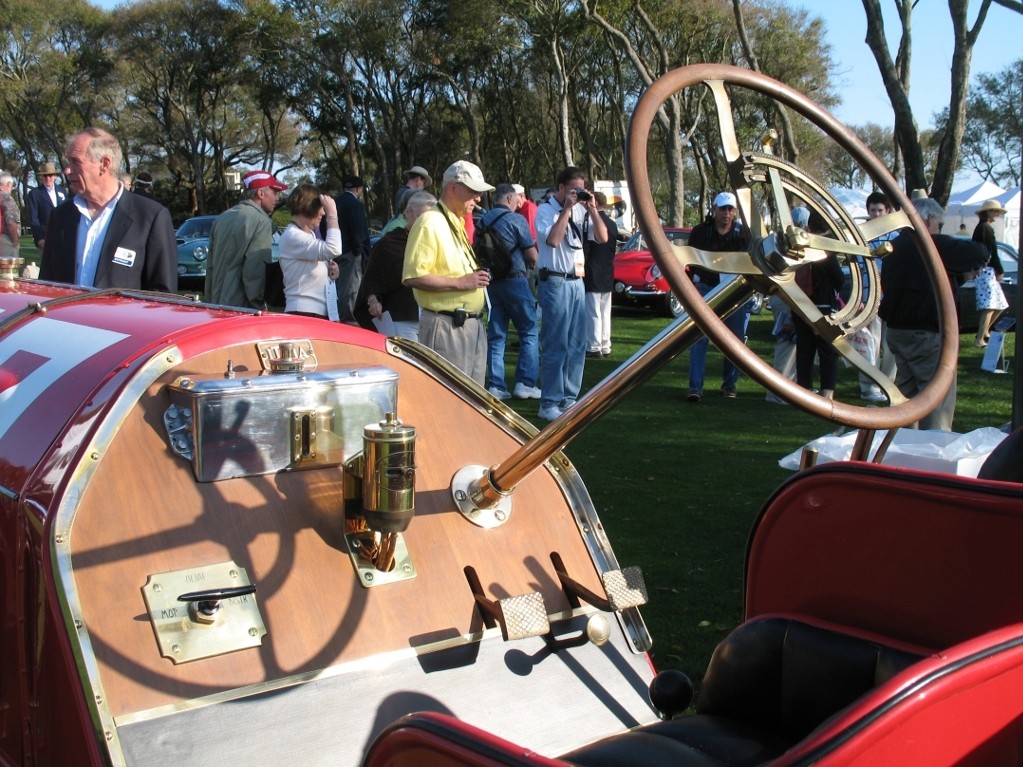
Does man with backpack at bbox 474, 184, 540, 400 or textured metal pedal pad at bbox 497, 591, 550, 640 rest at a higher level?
man with backpack at bbox 474, 184, 540, 400

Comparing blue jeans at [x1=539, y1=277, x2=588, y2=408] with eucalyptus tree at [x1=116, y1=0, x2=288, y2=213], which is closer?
blue jeans at [x1=539, y1=277, x2=588, y2=408]

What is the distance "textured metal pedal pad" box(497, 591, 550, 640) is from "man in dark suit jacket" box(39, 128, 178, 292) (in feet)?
9.29

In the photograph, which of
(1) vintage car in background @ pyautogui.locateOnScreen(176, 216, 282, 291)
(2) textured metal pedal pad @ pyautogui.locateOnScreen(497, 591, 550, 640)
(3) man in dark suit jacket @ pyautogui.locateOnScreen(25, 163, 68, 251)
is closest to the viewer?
(2) textured metal pedal pad @ pyautogui.locateOnScreen(497, 591, 550, 640)

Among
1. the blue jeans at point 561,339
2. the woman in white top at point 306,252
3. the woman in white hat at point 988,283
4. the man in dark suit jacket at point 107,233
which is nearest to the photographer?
the man in dark suit jacket at point 107,233

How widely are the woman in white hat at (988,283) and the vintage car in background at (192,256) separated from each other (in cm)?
1398

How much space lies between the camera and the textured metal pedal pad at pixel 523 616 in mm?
2492

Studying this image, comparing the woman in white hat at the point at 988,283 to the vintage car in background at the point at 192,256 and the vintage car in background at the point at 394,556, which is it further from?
the vintage car in background at the point at 192,256

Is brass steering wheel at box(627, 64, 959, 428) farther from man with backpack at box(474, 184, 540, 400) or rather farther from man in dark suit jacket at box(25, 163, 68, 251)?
man in dark suit jacket at box(25, 163, 68, 251)

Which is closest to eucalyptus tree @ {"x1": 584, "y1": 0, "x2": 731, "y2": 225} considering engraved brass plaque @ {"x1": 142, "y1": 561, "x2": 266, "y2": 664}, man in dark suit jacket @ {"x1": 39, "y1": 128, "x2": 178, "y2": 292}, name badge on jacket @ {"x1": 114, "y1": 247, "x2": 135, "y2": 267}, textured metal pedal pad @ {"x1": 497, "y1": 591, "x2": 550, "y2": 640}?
man in dark suit jacket @ {"x1": 39, "y1": 128, "x2": 178, "y2": 292}

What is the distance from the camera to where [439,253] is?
5.70m

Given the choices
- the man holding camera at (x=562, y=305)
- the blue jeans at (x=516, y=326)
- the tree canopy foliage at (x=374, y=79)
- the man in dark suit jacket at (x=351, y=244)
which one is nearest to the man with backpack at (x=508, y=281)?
the blue jeans at (x=516, y=326)

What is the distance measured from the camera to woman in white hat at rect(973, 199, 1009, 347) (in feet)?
37.4

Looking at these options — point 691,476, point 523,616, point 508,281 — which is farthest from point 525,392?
point 523,616

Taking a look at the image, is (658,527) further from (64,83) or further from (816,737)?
(64,83)
